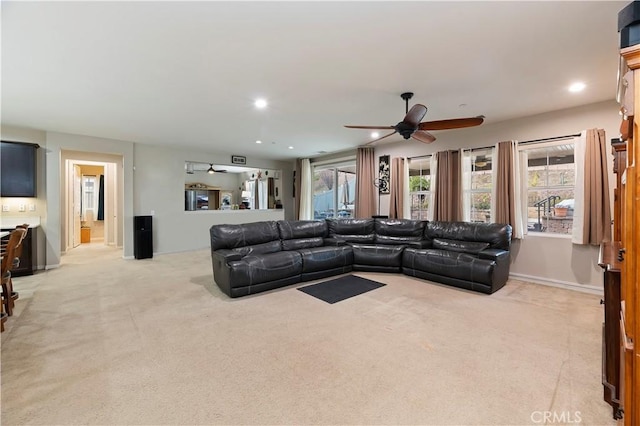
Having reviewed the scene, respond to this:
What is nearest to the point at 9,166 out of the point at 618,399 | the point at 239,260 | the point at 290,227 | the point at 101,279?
the point at 101,279

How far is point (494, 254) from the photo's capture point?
3900 mm

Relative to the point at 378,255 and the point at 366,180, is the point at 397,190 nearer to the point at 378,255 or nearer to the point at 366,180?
the point at 366,180

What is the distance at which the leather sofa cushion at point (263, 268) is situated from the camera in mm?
3615

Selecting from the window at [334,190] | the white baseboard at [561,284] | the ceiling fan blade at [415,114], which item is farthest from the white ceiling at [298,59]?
the window at [334,190]

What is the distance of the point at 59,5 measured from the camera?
1917 mm

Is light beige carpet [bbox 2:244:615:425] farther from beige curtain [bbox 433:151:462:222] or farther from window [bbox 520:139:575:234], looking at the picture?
beige curtain [bbox 433:151:462:222]

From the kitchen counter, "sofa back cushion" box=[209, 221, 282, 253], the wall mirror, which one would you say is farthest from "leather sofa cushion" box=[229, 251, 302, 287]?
the wall mirror

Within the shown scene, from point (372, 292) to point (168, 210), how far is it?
18.1 ft

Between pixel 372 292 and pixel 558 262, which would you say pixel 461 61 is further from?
pixel 558 262

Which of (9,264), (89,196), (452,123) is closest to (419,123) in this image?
(452,123)

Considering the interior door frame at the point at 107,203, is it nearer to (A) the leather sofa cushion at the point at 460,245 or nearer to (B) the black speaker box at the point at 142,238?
(B) the black speaker box at the point at 142,238

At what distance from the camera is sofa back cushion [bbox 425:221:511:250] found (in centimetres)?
432

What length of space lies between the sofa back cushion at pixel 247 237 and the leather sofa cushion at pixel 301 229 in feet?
0.45

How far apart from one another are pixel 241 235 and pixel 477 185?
434 centimetres
